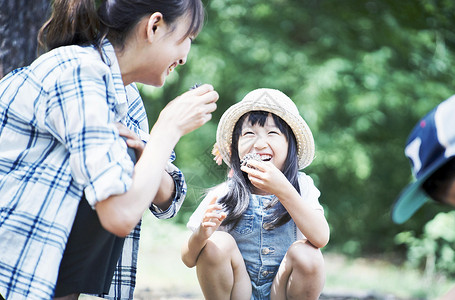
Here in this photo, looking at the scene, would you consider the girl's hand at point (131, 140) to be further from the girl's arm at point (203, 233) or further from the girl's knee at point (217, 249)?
the girl's knee at point (217, 249)

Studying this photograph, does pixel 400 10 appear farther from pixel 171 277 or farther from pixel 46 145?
pixel 46 145

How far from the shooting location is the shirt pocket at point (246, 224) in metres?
2.41

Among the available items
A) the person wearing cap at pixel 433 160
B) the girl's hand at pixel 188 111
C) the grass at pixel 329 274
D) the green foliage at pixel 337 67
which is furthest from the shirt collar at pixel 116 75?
the green foliage at pixel 337 67

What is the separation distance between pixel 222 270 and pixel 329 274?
3.68 metres

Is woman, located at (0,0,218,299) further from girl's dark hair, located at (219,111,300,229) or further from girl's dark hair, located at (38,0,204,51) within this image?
girl's dark hair, located at (219,111,300,229)

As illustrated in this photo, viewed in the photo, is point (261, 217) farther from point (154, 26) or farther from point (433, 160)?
point (433, 160)

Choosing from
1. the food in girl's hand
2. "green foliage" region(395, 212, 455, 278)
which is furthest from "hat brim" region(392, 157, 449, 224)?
"green foliage" region(395, 212, 455, 278)

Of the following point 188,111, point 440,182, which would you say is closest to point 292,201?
point 188,111

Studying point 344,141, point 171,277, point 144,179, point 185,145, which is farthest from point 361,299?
point 185,145

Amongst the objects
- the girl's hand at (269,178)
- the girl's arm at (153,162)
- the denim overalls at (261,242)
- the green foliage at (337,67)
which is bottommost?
the green foliage at (337,67)

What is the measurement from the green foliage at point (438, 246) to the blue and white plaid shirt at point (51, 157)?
4.41 metres

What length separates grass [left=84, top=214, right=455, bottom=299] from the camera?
4.27m

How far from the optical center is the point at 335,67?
621 cm

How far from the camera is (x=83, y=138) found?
162 centimetres
